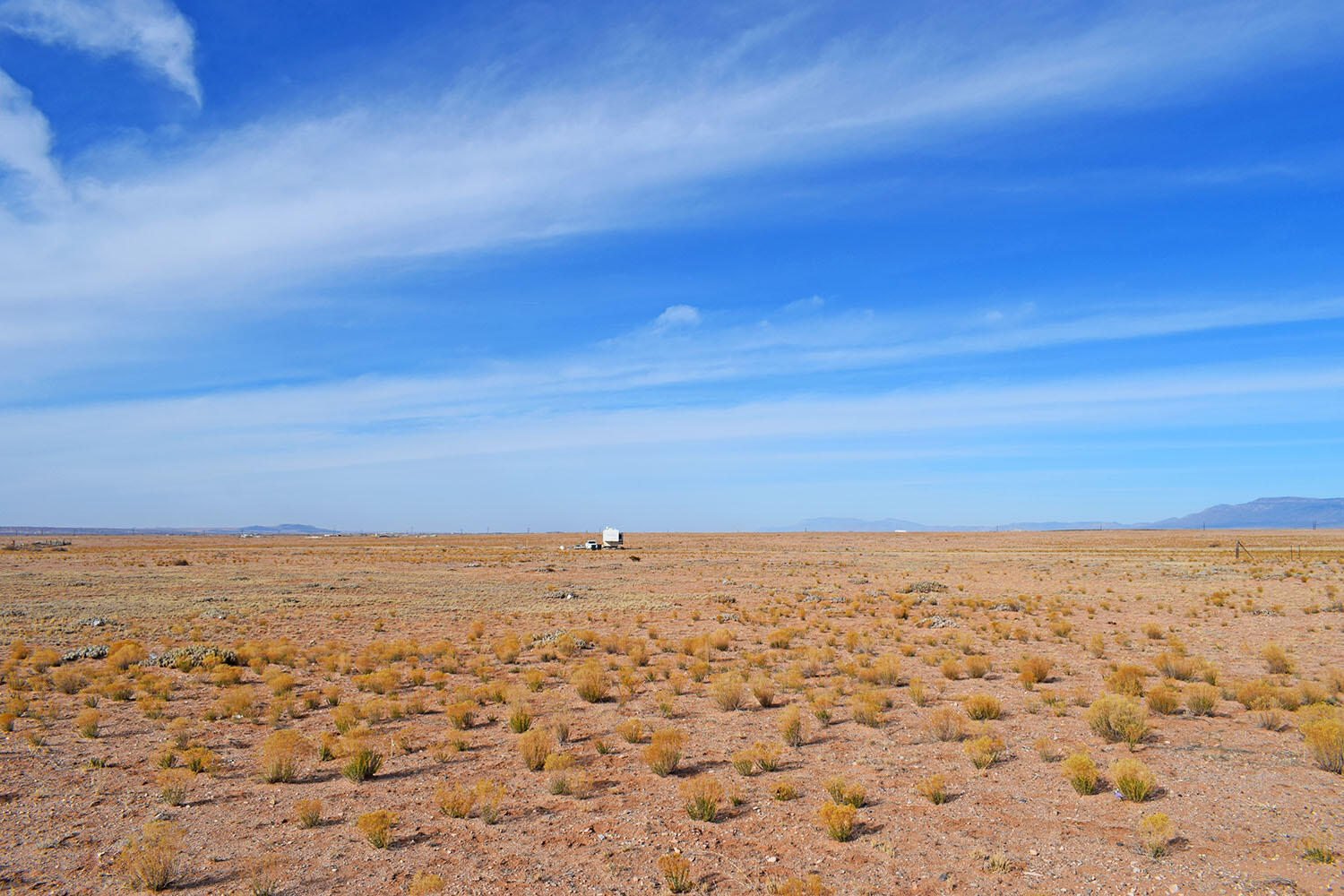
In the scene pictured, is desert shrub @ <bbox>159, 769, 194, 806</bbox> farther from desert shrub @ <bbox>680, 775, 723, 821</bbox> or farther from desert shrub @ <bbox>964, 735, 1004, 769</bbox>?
desert shrub @ <bbox>964, 735, 1004, 769</bbox>

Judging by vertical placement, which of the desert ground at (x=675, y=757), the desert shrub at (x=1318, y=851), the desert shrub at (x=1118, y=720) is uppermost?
the desert shrub at (x=1118, y=720)

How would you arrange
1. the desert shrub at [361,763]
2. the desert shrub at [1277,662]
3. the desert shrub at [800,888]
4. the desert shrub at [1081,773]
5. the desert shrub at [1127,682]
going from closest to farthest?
the desert shrub at [800,888]
the desert shrub at [1081,773]
the desert shrub at [361,763]
the desert shrub at [1127,682]
the desert shrub at [1277,662]

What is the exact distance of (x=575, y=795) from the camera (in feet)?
31.3

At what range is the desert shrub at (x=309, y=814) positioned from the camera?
858 cm

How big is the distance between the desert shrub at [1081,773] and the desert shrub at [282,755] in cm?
1008

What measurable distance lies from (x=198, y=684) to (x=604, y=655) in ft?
30.6

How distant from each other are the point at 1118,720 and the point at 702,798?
262 inches

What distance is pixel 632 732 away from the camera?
1204 centimetres

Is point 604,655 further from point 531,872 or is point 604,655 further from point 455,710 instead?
point 531,872

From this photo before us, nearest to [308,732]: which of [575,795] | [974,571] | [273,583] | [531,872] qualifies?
[575,795]

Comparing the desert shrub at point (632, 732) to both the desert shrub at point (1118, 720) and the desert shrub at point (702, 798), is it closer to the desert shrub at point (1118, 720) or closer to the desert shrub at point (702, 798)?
the desert shrub at point (702, 798)

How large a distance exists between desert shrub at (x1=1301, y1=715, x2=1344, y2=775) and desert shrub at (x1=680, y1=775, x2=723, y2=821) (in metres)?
7.72

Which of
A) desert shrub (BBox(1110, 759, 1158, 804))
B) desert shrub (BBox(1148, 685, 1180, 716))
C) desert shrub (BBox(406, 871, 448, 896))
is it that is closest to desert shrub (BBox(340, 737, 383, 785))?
desert shrub (BBox(406, 871, 448, 896))

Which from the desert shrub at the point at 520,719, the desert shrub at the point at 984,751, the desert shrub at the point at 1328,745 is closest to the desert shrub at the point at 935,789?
the desert shrub at the point at 984,751
